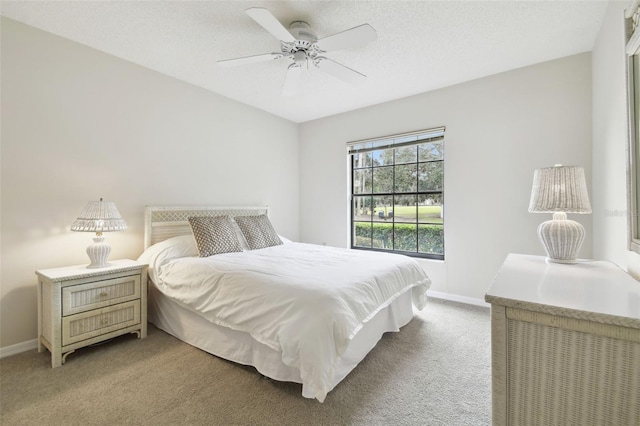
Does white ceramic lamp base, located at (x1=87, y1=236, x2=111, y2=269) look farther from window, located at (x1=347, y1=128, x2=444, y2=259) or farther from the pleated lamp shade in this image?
the pleated lamp shade

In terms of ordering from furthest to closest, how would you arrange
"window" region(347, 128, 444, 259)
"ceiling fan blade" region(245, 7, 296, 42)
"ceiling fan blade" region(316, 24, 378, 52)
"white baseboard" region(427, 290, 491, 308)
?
"window" region(347, 128, 444, 259) < "white baseboard" region(427, 290, 491, 308) < "ceiling fan blade" region(316, 24, 378, 52) < "ceiling fan blade" region(245, 7, 296, 42)

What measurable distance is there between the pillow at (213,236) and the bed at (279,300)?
0.07ft

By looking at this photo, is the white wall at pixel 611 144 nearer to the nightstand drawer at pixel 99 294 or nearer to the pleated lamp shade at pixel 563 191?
the pleated lamp shade at pixel 563 191

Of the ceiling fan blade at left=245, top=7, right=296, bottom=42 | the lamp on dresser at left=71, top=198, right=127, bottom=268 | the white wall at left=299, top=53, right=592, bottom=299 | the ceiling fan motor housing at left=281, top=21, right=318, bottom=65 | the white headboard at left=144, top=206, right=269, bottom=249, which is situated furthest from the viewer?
the white headboard at left=144, top=206, right=269, bottom=249

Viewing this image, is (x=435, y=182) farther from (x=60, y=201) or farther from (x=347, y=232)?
(x=60, y=201)

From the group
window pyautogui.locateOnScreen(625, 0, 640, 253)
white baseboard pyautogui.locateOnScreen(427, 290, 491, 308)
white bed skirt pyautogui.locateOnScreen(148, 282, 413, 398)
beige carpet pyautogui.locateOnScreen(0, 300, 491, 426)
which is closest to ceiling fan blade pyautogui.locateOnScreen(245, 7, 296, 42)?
window pyautogui.locateOnScreen(625, 0, 640, 253)

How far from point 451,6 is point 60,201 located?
11.6ft

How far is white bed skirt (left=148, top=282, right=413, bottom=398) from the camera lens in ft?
5.88

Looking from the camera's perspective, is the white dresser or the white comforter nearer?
the white dresser

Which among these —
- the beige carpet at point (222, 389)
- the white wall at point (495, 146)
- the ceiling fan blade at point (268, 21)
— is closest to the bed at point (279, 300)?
the beige carpet at point (222, 389)

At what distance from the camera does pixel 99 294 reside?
7.33ft

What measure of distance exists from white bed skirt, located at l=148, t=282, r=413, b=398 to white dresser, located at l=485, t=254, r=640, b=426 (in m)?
0.96

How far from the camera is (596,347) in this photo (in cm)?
91

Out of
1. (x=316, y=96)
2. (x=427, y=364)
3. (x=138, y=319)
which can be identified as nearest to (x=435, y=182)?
(x=316, y=96)
